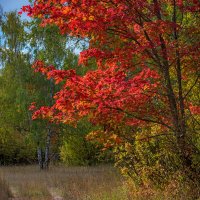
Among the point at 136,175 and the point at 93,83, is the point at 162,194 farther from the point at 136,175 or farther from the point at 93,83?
the point at 93,83

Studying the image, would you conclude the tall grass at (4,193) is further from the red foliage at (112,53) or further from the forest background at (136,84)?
the red foliage at (112,53)

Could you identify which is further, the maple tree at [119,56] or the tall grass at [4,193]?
the tall grass at [4,193]

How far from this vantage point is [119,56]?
8031 millimetres

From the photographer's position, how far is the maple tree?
748cm

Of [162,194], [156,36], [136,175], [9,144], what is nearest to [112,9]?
[156,36]

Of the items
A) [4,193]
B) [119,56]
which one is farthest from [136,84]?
[4,193]

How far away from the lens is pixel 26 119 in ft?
74.8

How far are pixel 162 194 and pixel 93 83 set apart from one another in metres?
2.87

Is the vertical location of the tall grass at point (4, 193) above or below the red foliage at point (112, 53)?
below

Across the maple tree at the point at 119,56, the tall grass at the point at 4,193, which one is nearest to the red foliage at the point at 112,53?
the maple tree at the point at 119,56

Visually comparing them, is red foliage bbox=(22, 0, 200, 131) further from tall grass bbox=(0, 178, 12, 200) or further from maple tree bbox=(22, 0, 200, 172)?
tall grass bbox=(0, 178, 12, 200)

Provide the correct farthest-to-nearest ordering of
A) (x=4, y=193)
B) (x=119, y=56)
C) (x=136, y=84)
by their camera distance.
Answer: (x=4, y=193) < (x=119, y=56) < (x=136, y=84)

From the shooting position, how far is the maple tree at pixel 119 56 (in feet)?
24.5

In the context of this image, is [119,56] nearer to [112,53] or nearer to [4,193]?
[112,53]
